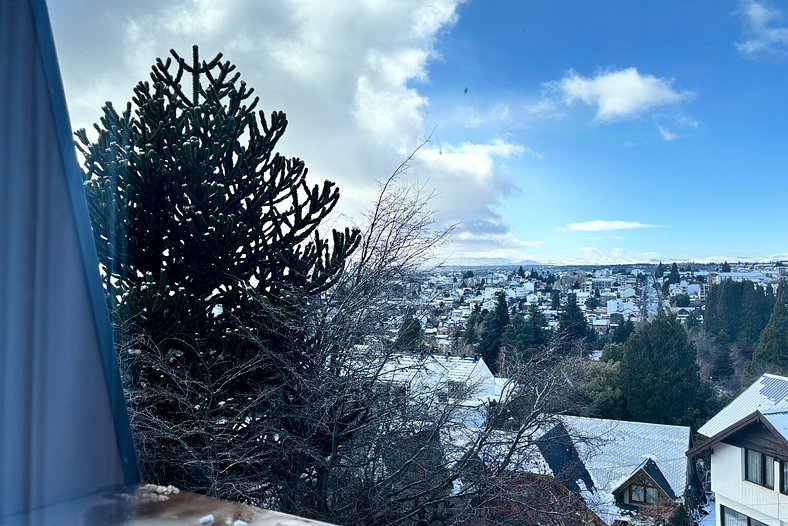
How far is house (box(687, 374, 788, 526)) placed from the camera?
5.53 ft

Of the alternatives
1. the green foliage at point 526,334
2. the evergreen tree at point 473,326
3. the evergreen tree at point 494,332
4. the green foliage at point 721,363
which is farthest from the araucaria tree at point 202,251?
the green foliage at point 721,363

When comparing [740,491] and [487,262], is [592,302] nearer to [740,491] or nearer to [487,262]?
[487,262]

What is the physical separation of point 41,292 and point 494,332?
310 centimetres

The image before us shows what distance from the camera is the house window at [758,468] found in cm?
170

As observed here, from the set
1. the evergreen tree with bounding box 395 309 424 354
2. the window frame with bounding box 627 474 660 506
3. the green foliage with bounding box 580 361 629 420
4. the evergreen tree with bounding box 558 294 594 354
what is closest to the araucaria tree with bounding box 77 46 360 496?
the evergreen tree with bounding box 395 309 424 354

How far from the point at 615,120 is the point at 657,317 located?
995 mm

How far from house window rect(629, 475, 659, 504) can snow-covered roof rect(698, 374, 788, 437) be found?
55.5 inches

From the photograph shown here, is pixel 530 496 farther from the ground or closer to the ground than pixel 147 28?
closer to the ground

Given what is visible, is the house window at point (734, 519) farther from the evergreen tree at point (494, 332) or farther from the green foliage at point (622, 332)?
the evergreen tree at point (494, 332)

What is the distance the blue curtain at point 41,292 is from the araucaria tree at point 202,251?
206 centimetres

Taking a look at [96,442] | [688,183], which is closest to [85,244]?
[96,442]

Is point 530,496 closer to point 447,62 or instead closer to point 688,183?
point 688,183

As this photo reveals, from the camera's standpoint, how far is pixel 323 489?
109 inches

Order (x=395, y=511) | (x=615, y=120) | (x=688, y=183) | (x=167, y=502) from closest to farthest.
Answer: (x=167, y=502) < (x=688, y=183) < (x=615, y=120) < (x=395, y=511)
